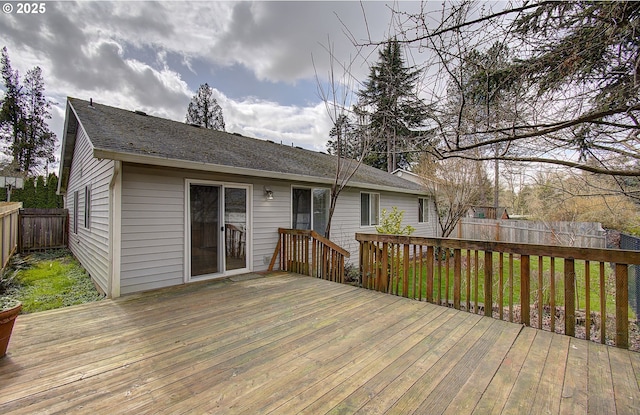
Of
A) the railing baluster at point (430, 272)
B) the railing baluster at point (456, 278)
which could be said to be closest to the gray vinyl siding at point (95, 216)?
the railing baluster at point (430, 272)

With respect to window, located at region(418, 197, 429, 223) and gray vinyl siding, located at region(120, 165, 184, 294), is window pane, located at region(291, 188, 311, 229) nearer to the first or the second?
gray vinyl siding, located at region(120, 165, 184, 294)

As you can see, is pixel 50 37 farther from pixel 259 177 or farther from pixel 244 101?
pixel 244 101

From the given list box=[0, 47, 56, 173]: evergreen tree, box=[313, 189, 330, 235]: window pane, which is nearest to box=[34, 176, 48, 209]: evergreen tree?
box=[0, 47, 56, 173]: evergreen tree

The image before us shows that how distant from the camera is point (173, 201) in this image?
4.63 m

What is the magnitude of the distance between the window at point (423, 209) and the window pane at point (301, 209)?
6.11 m

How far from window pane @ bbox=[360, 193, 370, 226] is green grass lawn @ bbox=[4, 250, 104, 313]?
20.6ft

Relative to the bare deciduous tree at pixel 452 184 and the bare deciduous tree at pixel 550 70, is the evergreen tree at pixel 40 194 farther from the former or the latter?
the bare deciduous tree at pixel 550 70

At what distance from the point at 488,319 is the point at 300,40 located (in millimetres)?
5848

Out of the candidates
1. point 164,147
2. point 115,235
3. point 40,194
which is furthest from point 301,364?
point 40,194

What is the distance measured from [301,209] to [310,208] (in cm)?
25

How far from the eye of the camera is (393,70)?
3.61 m

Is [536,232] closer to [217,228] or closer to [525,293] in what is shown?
[525,293]

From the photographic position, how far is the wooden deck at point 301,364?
1.81 m

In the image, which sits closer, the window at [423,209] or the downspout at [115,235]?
the downspout at [115,235]
